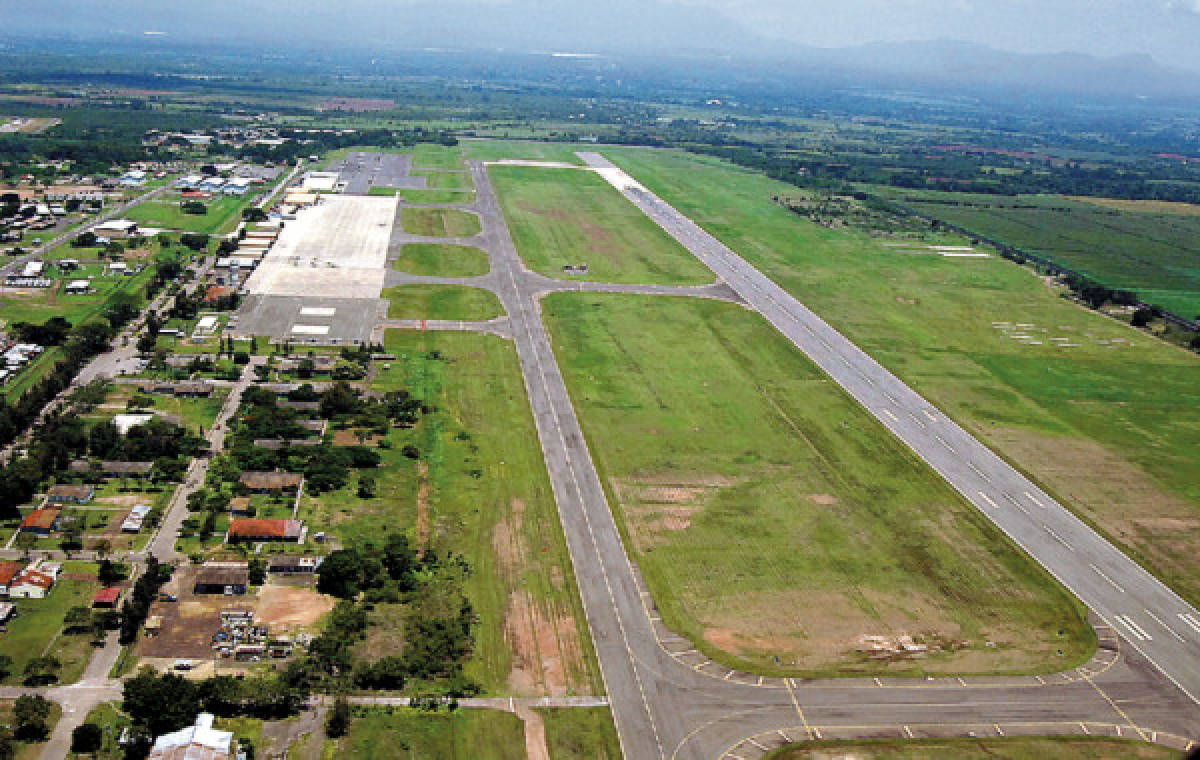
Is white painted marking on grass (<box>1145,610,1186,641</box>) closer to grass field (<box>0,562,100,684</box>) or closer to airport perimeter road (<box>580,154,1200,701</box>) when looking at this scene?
airport perimeter road (<box>580,154,1200,701</box>)

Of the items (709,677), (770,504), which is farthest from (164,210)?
(709,677)

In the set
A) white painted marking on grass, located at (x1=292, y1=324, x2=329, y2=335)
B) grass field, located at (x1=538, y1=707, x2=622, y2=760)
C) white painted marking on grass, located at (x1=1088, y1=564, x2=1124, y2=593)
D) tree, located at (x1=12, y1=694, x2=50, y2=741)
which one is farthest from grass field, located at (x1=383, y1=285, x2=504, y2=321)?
white painted marking on grass, located at (x1=1088, y1=564, x2=1124, y2=593)

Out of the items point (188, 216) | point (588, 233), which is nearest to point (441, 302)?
point (588, 233)

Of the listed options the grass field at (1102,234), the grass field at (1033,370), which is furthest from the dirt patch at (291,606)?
the grass field at (1102,234)

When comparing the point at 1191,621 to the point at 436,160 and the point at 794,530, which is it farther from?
the point at 436,160

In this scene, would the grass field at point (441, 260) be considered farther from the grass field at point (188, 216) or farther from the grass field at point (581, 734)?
the grass field at point (581, 734)
